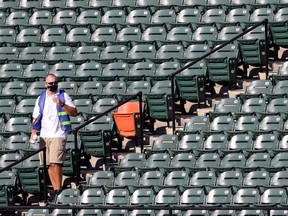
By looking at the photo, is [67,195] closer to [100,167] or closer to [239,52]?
[100,167]

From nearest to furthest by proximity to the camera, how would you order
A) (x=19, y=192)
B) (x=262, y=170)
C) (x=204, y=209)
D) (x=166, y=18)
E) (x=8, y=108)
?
(x=204, y=209), (x=262, y=170), (x=19, y=192), (x=8, y=108), (x=166, y=18)

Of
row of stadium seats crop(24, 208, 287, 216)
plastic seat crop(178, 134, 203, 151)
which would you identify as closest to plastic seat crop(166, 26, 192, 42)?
plastic seat crop(178, 134, 203, 151)

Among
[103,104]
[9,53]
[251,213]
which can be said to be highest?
[9,53]

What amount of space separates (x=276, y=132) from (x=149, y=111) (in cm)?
215

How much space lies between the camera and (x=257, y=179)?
54.3ft

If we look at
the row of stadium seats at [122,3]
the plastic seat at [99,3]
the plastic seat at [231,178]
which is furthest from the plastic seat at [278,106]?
the plastic seat at [99,3]

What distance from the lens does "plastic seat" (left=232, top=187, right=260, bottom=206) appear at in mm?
16095

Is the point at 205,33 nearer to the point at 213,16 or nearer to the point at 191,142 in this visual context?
the point at 213,16

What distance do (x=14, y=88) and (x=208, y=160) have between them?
3.95 meters

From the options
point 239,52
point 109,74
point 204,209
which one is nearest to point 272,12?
point 239,52

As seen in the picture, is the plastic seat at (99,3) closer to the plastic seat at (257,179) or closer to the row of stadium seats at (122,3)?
the row of stadium seats at (122,3)

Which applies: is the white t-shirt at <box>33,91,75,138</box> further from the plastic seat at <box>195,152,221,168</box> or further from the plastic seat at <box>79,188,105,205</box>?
the plastic seat at <box>195,152,221,168</box>

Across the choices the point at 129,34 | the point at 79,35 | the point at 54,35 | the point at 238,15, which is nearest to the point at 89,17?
the point at 79,35

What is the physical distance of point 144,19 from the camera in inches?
843
